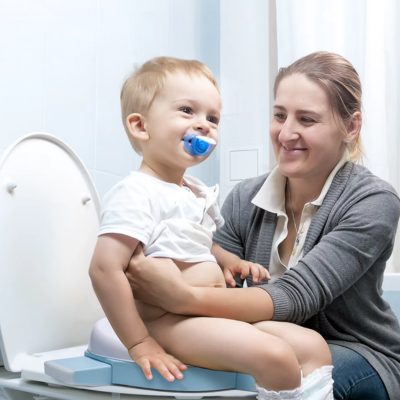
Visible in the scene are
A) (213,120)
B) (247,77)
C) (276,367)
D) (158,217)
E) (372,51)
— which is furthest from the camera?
(247,77)

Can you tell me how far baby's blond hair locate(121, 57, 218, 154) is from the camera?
95 centimetres

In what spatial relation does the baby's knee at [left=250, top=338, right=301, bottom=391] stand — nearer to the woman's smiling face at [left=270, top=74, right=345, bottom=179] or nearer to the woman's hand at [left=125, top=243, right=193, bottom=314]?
the woman's hand at [left=125, top=243, right=193, bottom=314]

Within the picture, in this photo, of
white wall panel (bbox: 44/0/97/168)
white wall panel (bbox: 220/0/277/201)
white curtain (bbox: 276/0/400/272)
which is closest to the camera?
white wall panel (bbox: 44/0/97/168)

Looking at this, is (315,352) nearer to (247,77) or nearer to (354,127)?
(354,127)

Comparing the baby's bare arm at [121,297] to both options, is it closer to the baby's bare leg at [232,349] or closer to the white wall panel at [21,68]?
the baby's bare leg at [232,349]

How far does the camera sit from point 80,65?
1356 millimetres

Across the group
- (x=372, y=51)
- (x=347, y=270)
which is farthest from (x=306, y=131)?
(x=372, y=51)

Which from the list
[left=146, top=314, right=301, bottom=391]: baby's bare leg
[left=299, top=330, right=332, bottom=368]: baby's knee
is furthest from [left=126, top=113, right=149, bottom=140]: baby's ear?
[left=299, top=330, right=332, bottom=368]: baby's knee

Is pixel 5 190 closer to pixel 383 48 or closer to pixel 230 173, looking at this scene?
pixel 230 173

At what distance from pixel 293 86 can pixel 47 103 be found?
21.7 inches

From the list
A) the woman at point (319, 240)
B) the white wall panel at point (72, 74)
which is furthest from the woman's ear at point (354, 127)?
the white wall panel at point (72, 74)

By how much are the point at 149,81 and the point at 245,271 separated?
0.39 metres

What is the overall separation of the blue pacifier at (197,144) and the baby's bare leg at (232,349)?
0.28 metres

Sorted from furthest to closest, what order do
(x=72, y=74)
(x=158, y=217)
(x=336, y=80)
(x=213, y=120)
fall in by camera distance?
1. (x=72, y=74)
2. (x=336, y=80)
3. (x=213, y=120)
4. (x=158, y=217)
